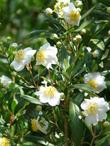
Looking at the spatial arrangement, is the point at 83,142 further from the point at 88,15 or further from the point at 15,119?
the point at 88,15

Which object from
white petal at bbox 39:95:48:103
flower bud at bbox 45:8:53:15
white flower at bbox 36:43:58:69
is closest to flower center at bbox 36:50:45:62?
white flower at bbox 36:43:58:69

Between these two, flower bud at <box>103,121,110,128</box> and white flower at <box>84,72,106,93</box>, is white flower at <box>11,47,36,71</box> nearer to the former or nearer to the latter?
white flower at <box>84,72,106,93</box>

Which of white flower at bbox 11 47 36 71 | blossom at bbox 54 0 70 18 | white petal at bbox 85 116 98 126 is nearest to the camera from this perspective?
white petal at bbox 85 116 98 126

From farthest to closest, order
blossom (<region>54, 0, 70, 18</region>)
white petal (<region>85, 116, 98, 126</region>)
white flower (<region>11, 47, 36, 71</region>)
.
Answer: blossom (<region>54, 0, 70, 18</region>) → white flower (<region>11, 47, 36, 71</region>) → white petal (<region>85, 116, 98, 126</region>)

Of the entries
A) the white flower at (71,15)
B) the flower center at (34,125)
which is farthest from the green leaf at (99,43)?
the flower center at (34,125)

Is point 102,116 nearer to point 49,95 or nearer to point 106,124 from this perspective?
point 106,124

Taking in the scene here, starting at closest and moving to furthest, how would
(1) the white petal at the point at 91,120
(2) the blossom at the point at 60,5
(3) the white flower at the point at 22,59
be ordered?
(1) the white petal at the point at 91,120 < (3) the white flower at the point at 22,59 < (2) the blossom at the point at 60,5

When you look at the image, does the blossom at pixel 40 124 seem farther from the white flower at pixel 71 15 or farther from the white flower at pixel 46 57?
the white flower at pixel 71 15
